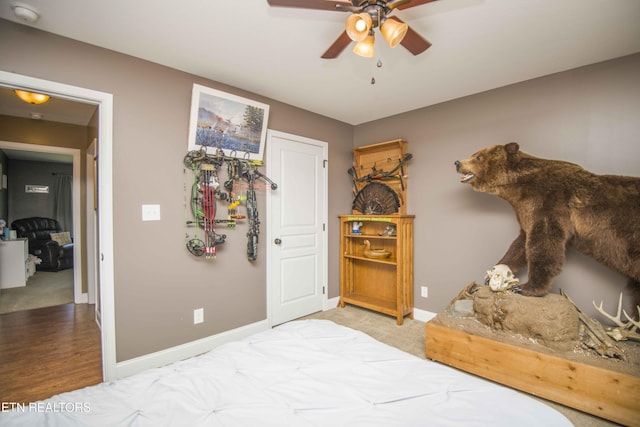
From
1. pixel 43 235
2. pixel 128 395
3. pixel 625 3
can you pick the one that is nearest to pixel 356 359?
pixel 128 395

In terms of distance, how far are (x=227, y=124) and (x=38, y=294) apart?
432cm

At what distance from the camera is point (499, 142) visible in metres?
2.76

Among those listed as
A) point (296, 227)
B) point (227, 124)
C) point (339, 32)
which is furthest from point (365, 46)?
point (296, 227)

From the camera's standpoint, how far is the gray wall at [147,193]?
6.29 ft

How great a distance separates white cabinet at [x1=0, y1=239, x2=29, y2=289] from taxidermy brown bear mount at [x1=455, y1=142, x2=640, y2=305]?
666 cm

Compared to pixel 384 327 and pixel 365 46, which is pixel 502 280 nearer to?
pixel 384 327

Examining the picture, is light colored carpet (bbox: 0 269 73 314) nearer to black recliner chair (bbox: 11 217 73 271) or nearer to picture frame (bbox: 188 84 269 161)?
black recliner chair (bbox: 11 217 73 271)

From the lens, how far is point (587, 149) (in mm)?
2344

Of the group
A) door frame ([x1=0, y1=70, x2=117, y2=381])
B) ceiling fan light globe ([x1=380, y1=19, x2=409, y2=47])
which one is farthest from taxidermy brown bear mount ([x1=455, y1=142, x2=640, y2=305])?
door frame ([x1=0, y1=70, x2=117, y2=381])

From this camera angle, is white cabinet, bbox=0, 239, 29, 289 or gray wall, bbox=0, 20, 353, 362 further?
white cabinet, bbox=0, 239, 29, 289

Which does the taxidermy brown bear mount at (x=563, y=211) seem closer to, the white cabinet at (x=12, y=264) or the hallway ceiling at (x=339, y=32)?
the hallway ceiling at (x=339, y=32)

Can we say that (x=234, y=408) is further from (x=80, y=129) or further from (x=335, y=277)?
(x=80, y=129)

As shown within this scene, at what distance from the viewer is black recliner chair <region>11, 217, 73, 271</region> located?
5.69 metres

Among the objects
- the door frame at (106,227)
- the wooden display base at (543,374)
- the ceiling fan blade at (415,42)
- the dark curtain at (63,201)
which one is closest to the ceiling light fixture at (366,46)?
the ceiling fan blade at (415,42)
